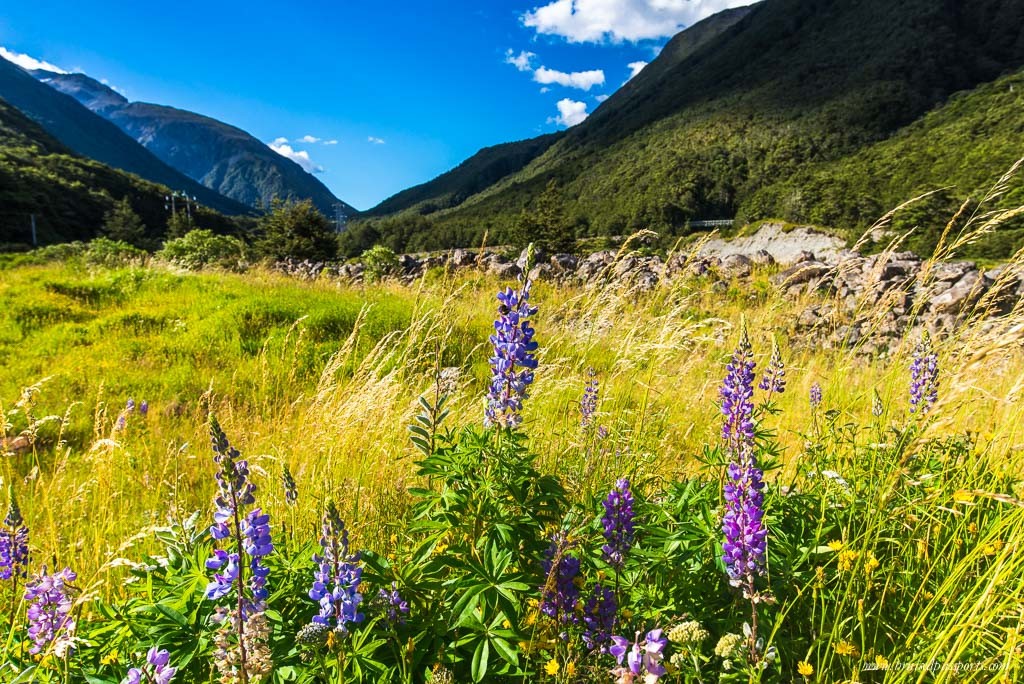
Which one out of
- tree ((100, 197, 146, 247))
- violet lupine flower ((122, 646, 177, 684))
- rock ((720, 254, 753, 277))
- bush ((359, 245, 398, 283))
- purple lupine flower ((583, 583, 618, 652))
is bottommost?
purple lupine flower ((583, 583, 618, 652))

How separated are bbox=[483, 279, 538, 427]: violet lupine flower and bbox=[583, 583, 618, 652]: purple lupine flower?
0.67m

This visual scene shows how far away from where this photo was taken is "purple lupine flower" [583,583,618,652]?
5.41 ft

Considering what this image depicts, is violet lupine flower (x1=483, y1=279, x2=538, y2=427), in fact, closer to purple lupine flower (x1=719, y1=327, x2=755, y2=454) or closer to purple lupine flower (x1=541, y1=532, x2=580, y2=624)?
purple lupine flower (x1=541, y1=532, x2=580, y2=624)

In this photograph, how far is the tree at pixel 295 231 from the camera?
27.3 meters

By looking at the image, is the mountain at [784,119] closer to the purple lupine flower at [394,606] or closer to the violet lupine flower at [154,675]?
the purple lupine flower at [394,606]

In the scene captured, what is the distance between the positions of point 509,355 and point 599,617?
98 centimetres

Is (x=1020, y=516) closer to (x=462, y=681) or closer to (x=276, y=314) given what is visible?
(x=462, y=681)

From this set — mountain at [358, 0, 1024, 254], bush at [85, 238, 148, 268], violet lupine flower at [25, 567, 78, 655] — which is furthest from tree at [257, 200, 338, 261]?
mountain at [358, 0, 1024, 254]

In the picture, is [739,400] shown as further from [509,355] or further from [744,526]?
[509,355]

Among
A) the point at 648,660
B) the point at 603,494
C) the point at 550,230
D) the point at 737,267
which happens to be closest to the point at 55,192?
the point at 550,230

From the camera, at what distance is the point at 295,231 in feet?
90.6

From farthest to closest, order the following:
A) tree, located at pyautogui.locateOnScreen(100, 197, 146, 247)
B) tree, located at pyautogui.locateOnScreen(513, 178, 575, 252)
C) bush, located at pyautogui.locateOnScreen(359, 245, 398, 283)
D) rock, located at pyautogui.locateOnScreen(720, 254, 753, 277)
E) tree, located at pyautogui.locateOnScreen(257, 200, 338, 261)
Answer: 1. tree, located at pyautogui.locateOnScreen(100, 197, 146, 247)
2. tree, located at pyautogui.locateOnScreen(257, 200, 338, 261)
3. tree, located at pyautogui.locateOnScreen(513, 178, 575, 252)
4. bush, located at pyautogui.locateOnScreen(359, 245, 398, 283)
5. rock, located at pyautogui.locateOnScreen(720, 254, 753, 277)

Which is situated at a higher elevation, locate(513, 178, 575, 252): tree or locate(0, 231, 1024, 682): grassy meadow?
locate(513, 178, 575, 252): tree

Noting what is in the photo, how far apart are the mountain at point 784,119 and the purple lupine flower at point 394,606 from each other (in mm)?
68030
